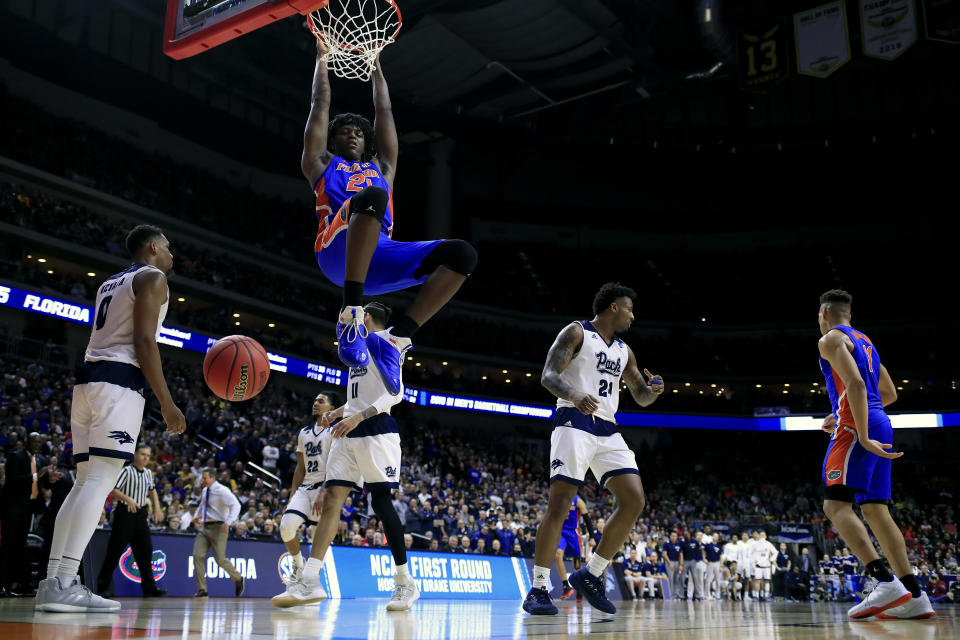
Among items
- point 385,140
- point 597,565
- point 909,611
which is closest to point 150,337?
point 385,140

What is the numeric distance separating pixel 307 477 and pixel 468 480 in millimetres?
19498

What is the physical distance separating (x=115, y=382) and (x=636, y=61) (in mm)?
24193

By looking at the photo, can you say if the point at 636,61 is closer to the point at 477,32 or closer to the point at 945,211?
the point at 477,32

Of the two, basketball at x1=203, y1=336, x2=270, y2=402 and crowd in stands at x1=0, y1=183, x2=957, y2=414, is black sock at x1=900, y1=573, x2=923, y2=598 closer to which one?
basketball at x1=203, y1=336, x2=270, y2=402

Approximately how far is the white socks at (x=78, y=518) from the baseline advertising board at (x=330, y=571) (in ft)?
18.6

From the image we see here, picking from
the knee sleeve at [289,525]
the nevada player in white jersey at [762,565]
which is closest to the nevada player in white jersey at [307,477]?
the knee sleeve at [289,525]

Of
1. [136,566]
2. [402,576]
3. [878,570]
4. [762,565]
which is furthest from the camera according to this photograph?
[762,565]

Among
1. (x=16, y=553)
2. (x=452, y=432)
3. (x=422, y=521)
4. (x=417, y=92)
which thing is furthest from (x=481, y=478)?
(x=16, y=553)

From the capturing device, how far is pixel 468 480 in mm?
27594

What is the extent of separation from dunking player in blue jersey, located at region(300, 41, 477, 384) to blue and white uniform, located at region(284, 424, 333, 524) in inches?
153

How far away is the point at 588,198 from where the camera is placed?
3941cm

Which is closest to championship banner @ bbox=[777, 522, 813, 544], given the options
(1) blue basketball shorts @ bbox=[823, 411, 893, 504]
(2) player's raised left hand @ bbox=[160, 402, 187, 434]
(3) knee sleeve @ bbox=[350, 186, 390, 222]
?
(1) blue basketball shorts @ bbox=[823, 411, 893, 504]

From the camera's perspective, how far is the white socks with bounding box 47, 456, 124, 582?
448 cm

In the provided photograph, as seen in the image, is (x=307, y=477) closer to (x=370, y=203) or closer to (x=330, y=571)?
(x=330, y=571)
